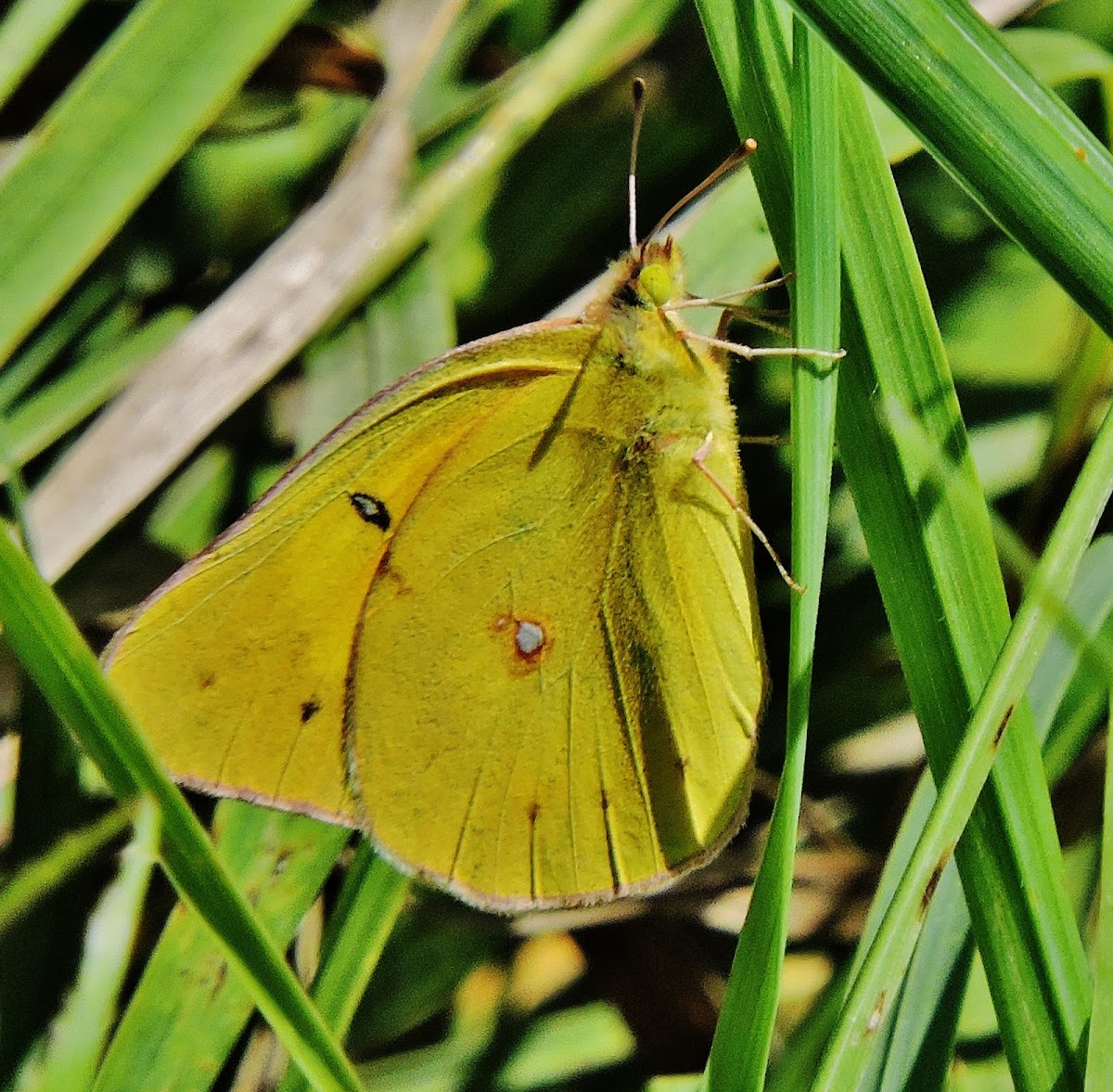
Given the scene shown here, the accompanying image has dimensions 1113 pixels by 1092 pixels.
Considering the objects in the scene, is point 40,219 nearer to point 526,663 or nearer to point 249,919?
point 526,663

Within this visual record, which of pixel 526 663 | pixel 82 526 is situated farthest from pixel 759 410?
pixel 82 526

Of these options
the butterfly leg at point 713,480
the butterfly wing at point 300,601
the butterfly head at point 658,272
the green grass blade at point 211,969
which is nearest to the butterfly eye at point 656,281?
the butterfly head at point 658,272

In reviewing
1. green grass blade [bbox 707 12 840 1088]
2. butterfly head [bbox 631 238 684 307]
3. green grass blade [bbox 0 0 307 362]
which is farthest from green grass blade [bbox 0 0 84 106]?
green grass blade [bbox 707 12 840 1088]

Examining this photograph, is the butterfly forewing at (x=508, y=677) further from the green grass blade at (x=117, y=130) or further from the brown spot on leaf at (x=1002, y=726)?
the green grass blade at (x=117, y=130)

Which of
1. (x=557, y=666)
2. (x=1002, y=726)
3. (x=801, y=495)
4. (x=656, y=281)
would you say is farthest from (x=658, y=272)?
(x=1002, y=726)

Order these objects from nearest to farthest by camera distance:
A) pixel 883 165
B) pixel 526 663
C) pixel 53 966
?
pixel 883 165, pixel 526 663, pixel 53 966
